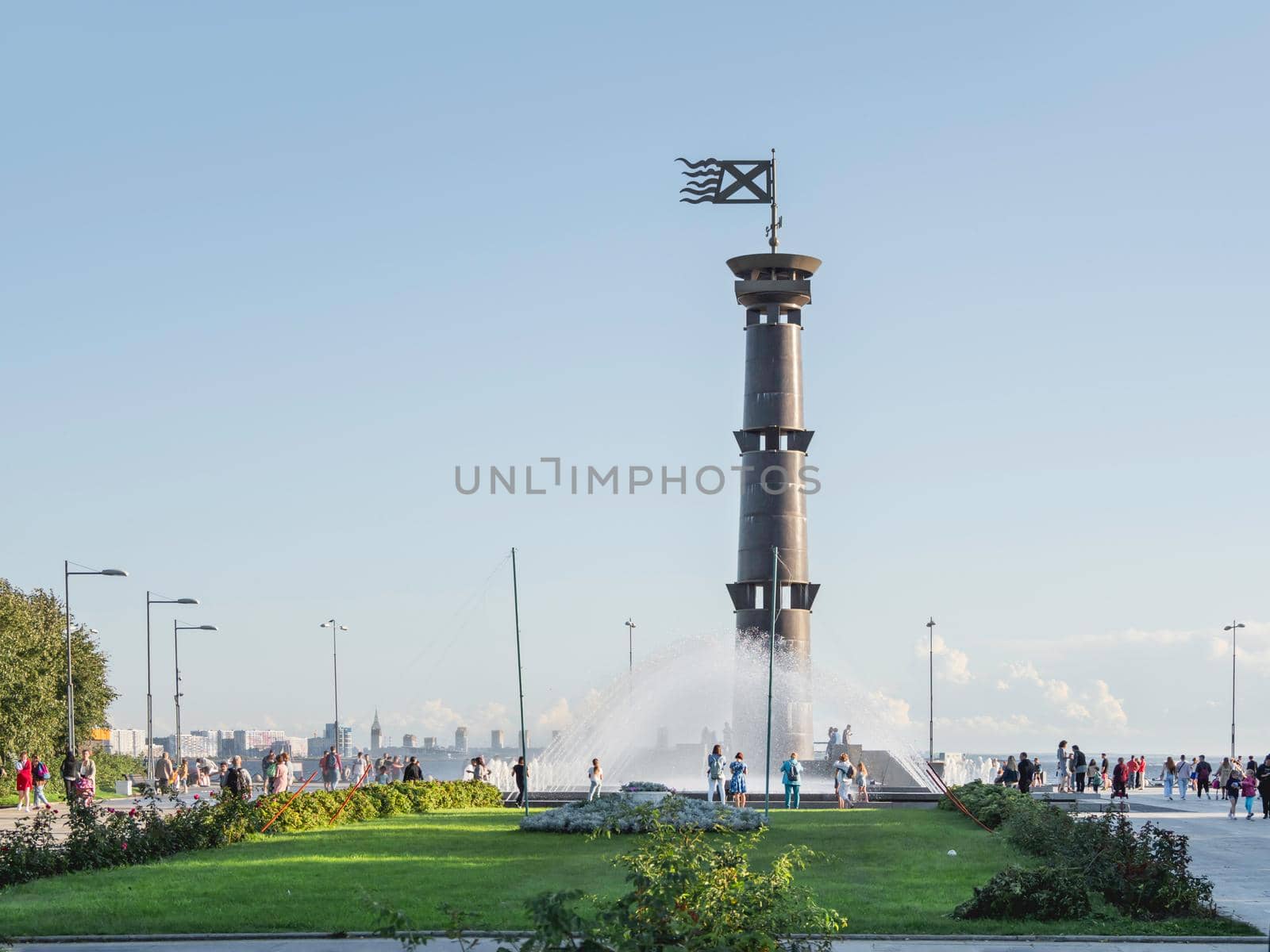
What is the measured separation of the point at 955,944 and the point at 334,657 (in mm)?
71921

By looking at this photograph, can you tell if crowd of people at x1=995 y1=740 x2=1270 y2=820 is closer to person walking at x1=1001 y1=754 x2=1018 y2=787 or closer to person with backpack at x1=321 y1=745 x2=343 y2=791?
person walking at x1=1001 y1=754 x2=1018 y2=787

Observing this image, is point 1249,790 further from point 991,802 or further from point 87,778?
point 87,778

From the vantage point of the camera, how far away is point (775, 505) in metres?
53.8

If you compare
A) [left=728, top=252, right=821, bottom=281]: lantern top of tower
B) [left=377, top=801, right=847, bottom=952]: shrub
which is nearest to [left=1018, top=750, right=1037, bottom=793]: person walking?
[left=728, top=252, right=821, bottom=281]: lantern top of tower

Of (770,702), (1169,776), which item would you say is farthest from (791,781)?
(1169,776)

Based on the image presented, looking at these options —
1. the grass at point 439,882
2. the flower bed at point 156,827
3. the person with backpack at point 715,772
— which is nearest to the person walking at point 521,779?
the flower bed at point 156,827

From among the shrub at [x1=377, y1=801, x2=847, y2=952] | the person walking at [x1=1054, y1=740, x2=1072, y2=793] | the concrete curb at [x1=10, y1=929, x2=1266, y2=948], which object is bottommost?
the person walking at [x1=1054, y1=740, x2=1072, y2=793]

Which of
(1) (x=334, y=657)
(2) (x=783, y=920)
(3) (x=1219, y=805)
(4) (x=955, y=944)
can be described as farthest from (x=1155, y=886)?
(1) (x=334, y=657)

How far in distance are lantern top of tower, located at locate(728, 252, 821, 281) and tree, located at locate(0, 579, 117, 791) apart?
93.4ft

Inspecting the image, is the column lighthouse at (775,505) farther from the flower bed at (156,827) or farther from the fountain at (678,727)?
the flower bed at (156,827)

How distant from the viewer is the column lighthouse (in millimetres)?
52875

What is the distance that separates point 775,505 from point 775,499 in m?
0.19

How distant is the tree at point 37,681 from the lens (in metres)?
54.8

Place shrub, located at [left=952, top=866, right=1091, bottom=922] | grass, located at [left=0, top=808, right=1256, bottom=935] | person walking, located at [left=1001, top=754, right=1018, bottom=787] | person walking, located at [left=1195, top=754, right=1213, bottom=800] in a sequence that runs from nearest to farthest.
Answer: grass, located at [left=0, top=808, right=1256, bottom=935] < shrub, located at [left=952, top=866, right=1091, bottom=922] < person walking, located at [left=1001, top=754, right=1018, bottom=787] < person walking, located at [left=1195, top=754, right=1213, bottom=800]
